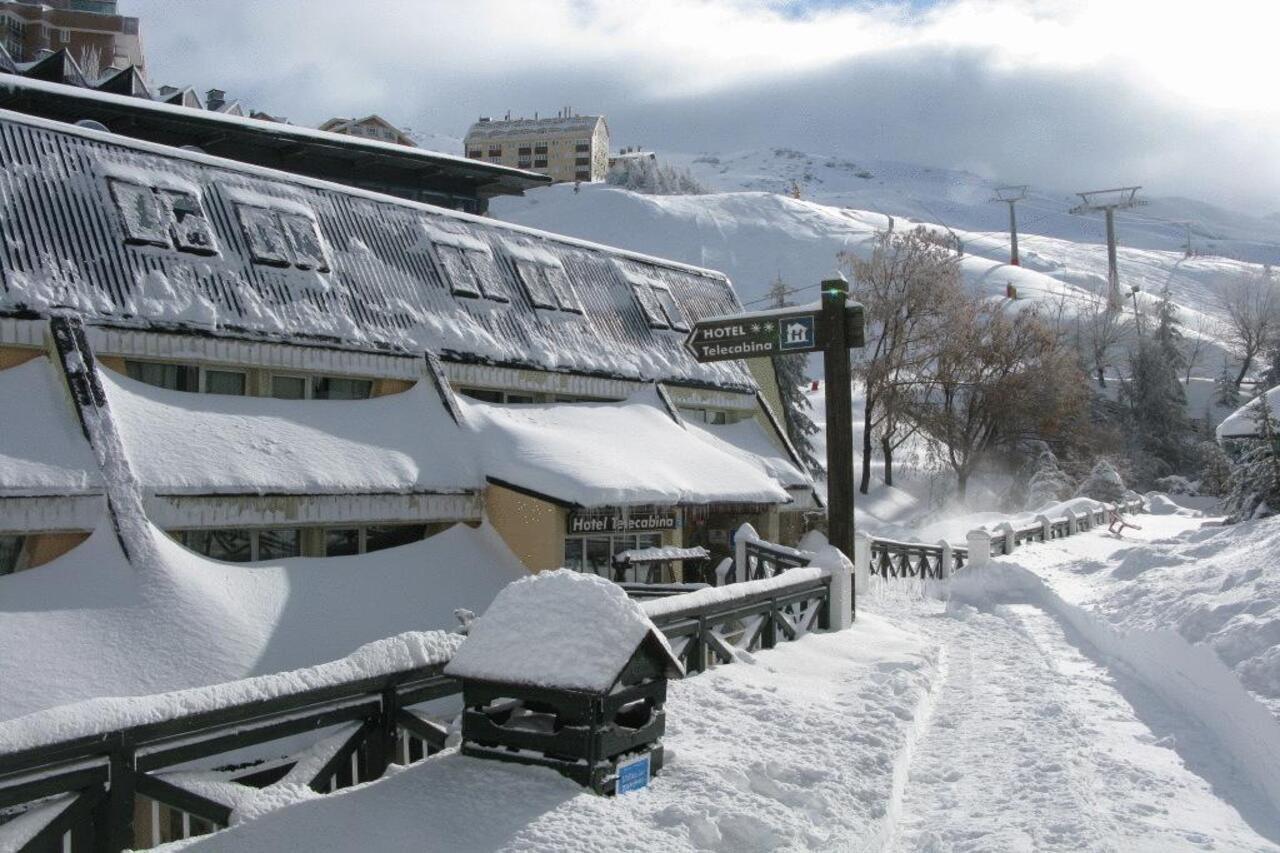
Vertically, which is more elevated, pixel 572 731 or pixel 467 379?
pixel 467 379

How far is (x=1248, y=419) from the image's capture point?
31594 millimetres

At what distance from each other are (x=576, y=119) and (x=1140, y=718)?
123236 millimetres

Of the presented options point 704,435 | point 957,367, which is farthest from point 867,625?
point 957,367

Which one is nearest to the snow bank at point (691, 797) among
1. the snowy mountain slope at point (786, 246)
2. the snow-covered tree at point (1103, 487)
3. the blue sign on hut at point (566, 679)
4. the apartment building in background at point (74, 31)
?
the blue sign on hut at point (566, 679)

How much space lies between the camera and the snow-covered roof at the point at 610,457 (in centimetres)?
1608

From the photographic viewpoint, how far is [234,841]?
16.9 feet

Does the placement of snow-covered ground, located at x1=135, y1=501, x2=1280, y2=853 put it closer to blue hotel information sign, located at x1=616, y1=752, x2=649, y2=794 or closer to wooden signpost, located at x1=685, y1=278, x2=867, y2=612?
blue hotel information sign, located at x1=616, y1=752, x2=649, y2=794

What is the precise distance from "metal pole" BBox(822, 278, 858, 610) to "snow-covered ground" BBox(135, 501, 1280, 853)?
1589 millimetres

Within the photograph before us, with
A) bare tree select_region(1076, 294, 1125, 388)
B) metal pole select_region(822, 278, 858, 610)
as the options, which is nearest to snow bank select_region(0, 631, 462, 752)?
metal pole select_region(822, 278, 858, 610)

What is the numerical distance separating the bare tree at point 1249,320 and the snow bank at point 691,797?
7242 centimetres

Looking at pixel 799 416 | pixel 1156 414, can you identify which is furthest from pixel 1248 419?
pixel 1156 414

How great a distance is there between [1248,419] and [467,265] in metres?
24.4

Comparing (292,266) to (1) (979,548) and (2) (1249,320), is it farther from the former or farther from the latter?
(2) (1249,320)

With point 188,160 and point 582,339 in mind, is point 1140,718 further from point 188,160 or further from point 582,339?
point 188,160
